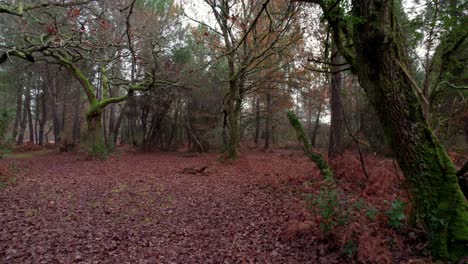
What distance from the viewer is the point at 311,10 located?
8648mm

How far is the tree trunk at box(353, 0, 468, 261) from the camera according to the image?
2.63m

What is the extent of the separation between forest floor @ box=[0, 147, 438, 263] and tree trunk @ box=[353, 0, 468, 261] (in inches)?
16.9

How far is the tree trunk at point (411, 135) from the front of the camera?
2627 millimetres

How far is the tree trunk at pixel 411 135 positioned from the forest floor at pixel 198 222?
0.43 metres

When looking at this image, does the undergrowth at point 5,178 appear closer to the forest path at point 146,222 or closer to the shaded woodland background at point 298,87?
the forest path at point 146,222

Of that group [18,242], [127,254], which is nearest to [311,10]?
[127,254]

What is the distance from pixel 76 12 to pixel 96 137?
8661 millimetres

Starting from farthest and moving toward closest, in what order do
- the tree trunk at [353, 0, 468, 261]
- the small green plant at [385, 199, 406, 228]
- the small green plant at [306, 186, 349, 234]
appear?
the small green plant at [306, 186, 349, 234] → the small green plant at [385, 199, 406, 228] → the tree trunk at [353, 0, 468, 261]

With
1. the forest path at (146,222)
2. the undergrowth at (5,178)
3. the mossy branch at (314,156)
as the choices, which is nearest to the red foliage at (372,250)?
the forest path at (146,222)

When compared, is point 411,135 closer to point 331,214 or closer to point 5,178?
point 331,214

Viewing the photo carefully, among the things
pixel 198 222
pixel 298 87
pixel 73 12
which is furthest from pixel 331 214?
pixel 298 87

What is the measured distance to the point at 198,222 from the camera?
15.7ft

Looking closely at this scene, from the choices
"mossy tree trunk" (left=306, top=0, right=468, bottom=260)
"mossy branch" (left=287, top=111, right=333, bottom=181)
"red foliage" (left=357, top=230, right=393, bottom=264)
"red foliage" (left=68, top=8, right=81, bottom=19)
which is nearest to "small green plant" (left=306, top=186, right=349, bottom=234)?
"red foliage" (left=357, top=230, right=393, bottom=264)

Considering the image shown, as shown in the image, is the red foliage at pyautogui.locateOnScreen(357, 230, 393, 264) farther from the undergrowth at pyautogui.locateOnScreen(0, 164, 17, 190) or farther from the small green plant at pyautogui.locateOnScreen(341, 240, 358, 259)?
the undergrowth at pyautogui.locateOnScreen(0, 164, 17, 190)
